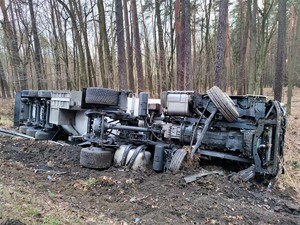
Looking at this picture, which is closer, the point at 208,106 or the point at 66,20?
the point at 208,106

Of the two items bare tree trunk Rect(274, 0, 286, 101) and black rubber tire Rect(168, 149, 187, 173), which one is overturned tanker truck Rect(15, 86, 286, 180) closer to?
black rubber tire Rect(168, 149, 187, 173)

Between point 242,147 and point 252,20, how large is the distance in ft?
35.3

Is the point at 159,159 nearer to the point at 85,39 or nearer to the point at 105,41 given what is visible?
the point at 105,41

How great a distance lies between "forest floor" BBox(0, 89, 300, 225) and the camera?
3.22 m

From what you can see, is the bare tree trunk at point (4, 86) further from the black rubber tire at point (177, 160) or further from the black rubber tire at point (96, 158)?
the black rubber tire at point (177, 160)

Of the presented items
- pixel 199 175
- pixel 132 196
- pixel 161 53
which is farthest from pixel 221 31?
pixel 161 53

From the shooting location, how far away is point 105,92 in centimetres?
568

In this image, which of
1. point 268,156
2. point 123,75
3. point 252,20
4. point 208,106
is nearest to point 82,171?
point 208,106

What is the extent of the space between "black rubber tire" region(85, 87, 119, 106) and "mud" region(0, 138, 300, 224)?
1264mm

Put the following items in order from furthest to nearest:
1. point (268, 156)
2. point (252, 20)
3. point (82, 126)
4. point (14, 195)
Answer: point (252, 20) < point (82, 126) < point (268, 156) < point (14, 195)

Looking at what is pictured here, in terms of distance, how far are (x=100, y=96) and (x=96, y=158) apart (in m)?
1.15

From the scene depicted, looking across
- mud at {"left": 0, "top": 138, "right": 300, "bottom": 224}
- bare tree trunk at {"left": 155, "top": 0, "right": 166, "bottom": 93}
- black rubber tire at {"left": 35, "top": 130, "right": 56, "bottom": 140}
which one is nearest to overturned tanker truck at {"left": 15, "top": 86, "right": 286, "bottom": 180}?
mud at {"left": 0, "top": 138, "right": 300, "bottom": 224}

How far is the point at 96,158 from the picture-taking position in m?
5.44

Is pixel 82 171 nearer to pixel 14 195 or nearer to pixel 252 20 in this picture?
pixel 14 195
